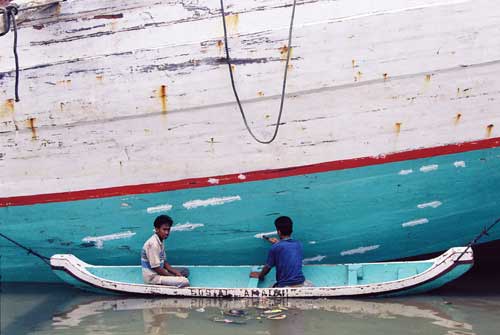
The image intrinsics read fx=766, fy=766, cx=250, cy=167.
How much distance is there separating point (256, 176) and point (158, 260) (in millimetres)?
1085

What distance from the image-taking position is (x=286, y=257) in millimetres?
6324

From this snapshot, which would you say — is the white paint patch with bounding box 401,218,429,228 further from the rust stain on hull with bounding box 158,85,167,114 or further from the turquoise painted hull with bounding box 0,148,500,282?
the rust stain on hull with bounding box 158,85,167,114

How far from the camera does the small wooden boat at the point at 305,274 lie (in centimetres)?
616

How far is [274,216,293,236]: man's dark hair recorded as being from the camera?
635 centimetres

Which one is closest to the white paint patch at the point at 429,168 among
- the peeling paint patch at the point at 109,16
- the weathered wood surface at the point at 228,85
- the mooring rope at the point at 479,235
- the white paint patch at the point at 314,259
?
the weathered wood surface at the point at 228,85

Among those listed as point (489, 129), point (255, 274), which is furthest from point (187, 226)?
point (489, 129)

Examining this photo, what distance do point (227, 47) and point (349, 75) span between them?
1023 mm

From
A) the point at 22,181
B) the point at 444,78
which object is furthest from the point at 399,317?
the point at 22,181

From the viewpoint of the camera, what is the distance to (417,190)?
6516 mm

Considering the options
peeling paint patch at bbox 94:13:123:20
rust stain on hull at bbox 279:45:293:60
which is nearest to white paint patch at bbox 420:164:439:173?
rust stain on hull at bbox 279:45:293:60

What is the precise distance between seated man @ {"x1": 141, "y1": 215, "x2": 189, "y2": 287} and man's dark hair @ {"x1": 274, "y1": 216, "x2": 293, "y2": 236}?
2.98 feet

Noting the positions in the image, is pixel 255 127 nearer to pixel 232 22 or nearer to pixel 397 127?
pixel 232 22

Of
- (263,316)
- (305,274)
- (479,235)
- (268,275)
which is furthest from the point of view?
(268,275)

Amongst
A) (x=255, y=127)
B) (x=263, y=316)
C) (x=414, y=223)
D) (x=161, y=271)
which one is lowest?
(x=263, y=316)
